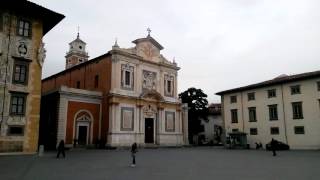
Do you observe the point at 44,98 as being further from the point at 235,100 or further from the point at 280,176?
the point at 280,176

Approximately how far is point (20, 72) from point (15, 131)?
4.85m

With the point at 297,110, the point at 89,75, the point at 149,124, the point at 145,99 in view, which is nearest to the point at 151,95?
the point at 145,99

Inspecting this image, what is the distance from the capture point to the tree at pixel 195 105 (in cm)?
6049

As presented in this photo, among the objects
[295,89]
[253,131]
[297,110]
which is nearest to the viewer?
[297,110]

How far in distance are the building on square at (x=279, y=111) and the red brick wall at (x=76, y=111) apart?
21.7 meters

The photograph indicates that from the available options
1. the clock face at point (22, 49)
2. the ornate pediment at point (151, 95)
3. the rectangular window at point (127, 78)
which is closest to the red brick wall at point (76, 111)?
the rectangular window at point (127, 78)

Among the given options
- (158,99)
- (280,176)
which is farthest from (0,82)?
(158,99)

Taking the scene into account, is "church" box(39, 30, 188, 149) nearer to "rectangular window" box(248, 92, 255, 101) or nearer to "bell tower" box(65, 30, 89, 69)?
"rectangular window" box(248, 92, 255, 101)

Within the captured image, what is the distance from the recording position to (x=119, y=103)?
1554 inches

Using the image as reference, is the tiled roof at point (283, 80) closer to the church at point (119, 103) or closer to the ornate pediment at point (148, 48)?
the church at point (119, 103)

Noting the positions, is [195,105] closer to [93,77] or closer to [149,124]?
[149,124]

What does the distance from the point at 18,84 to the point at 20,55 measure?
2421 mm

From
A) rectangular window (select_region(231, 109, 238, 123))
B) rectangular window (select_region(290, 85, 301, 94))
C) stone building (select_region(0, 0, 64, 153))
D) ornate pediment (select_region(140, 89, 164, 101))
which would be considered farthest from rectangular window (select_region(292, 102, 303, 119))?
stone building (select_region(0, 0, 64, 153))

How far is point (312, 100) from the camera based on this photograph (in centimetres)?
3838
